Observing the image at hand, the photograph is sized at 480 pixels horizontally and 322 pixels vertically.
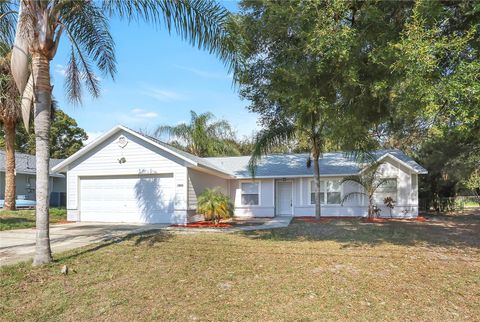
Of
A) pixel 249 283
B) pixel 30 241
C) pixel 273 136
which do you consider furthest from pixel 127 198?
pixel 249 283

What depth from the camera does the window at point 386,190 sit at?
1864cm

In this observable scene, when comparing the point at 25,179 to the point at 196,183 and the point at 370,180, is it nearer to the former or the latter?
the point at 196,183

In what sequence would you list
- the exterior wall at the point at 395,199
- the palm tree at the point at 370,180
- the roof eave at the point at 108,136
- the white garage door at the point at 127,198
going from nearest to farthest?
the roof eave at the point at 108,136
the white garage door at the point at 127,198
the palm tree at the point at 370,180
the exterior wall at the point at 395,199

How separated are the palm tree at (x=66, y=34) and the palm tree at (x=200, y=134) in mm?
17773

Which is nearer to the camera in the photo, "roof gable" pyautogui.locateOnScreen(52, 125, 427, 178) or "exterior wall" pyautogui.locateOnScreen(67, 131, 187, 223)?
"exterior wall" pyautogui.locateOnScreen(67, 131, 187, 223)

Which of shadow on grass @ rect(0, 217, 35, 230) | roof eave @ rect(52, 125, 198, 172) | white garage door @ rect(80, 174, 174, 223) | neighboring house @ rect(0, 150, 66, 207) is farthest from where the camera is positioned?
neighboring house @ rect(0, 150, 66, 207)

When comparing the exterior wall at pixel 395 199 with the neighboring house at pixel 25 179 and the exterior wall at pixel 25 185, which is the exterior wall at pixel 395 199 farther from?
the exterior wall at pixel 25 185

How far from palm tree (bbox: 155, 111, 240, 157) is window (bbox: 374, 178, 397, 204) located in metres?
14.0

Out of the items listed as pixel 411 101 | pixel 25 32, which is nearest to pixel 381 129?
pixel 411 101

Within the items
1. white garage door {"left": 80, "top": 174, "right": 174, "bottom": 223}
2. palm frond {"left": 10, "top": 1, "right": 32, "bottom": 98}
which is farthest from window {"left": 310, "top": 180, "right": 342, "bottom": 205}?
palm frond {"left": 10, "top": 1, "right": 32, "bottom": 98}

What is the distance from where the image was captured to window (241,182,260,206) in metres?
20.3

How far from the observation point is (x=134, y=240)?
9.95m

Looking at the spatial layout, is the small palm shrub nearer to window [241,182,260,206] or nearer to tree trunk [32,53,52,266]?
window [241,182,260,206]

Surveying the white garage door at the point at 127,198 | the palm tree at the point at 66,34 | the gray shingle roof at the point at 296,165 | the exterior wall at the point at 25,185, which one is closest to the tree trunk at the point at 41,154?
the palm tree at the point at 66,34
